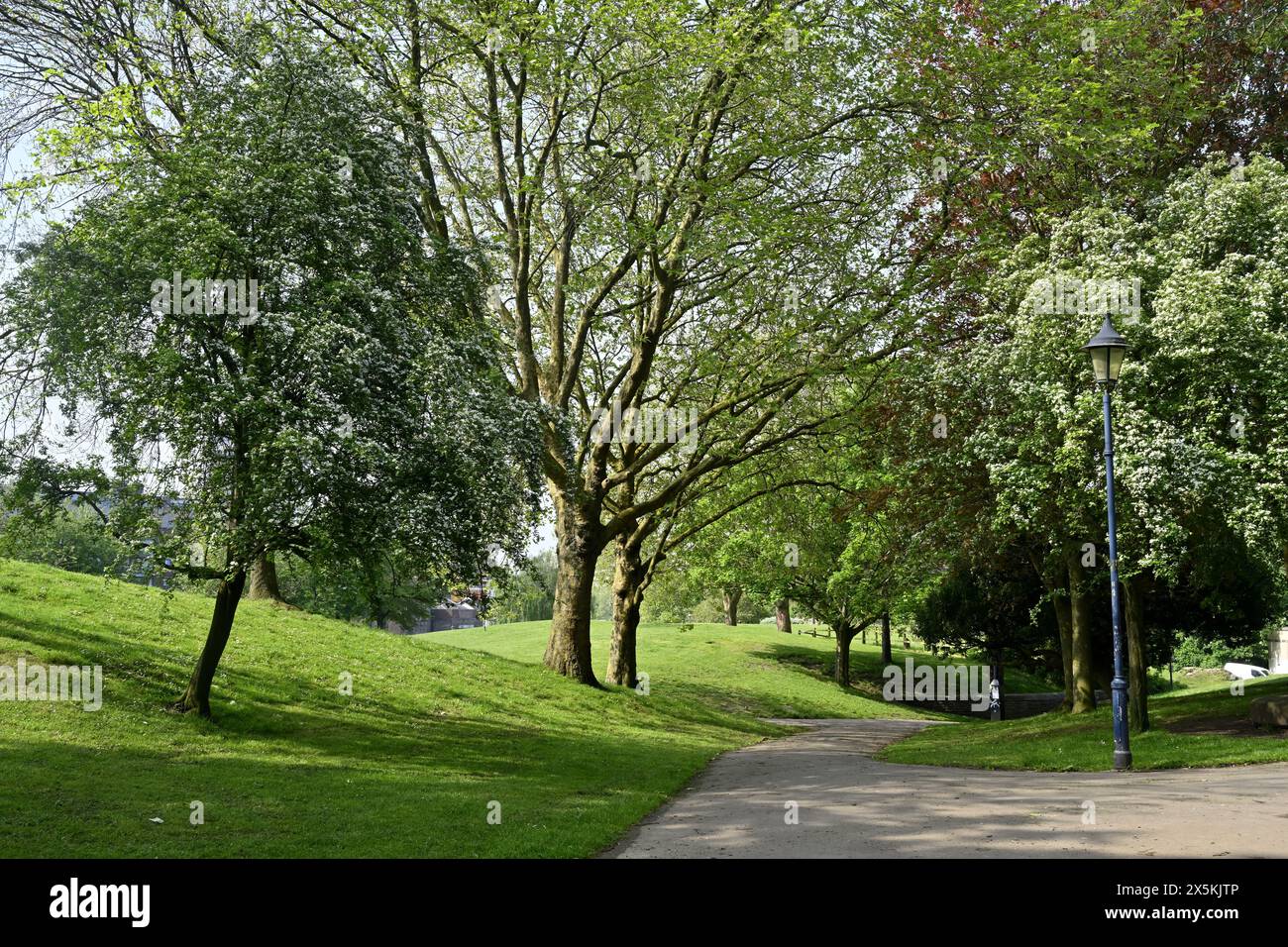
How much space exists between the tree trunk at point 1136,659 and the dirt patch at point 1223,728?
1.80 ft

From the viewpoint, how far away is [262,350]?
13414 millimetres

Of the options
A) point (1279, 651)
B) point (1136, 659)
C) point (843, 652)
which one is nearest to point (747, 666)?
point (843, 652)

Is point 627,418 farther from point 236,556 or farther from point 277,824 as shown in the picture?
point 277,824

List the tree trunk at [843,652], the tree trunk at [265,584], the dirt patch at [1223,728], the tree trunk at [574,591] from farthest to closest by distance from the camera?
the tree trunk at [843,652]
the tree trunk at [265,584]
the tree trunk at [574,591]
the dirt patch at [1223,728]

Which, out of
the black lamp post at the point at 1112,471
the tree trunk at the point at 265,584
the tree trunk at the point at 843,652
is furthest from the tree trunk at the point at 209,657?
the tree trunk at the point at 843,652

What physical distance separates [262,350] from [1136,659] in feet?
61.1

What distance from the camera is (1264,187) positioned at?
1697cm

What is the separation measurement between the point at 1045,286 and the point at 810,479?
1227cm

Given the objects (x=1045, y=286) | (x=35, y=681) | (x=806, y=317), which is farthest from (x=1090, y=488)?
(x=35, y=681)

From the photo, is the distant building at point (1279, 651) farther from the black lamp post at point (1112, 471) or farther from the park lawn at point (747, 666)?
the black lamp post at point (1112, 471)

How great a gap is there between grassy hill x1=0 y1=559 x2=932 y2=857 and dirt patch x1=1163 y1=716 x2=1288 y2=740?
9765 mm

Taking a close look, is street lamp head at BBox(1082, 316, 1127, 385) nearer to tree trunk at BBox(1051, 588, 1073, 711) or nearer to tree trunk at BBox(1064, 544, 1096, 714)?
tree trunk at BBox(1064, 544, 1096, 714)

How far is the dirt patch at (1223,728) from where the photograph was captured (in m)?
18.1

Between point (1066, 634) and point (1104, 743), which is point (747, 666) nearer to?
point (1066, 634)
